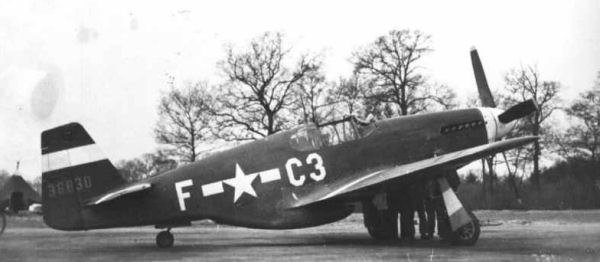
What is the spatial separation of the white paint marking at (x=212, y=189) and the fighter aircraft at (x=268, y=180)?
0.02 metres

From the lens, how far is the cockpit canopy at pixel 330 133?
39.4ft

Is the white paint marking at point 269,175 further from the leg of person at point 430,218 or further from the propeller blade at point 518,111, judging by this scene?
the propeller blade at point 518,111

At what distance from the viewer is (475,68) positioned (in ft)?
47.9

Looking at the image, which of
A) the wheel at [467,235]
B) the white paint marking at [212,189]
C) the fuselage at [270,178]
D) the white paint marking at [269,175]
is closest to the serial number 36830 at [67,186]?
the fuselage at [270,178]

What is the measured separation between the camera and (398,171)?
36.9 feet

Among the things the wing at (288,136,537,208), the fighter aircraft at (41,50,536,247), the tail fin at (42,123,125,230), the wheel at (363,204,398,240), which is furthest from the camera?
the wheel at (363,204,398,240)

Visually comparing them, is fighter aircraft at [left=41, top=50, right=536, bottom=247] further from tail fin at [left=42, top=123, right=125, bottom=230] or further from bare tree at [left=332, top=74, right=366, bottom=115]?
bare tree at [left=332, top=74, right=366, bottom=115]

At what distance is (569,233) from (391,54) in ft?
70.3

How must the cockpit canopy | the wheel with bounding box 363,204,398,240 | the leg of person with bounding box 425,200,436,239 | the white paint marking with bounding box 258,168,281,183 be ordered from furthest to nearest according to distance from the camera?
the wheel with bounding box 363,204,398,240, the leg of person with bounding box 425,200,436,239, the cockpit canopy, the white paint marking with bounding box 258,168,281,183

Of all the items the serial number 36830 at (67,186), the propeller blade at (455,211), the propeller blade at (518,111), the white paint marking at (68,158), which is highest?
the white paint marking at (68,158)

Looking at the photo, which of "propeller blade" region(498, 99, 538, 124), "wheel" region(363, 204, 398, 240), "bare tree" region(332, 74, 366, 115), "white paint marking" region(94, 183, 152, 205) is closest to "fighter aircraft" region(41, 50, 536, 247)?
"white paint marking" region(94, 183, 152, 205)

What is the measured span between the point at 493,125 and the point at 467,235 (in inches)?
109

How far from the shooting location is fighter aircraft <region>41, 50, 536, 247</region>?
1121 centimetres

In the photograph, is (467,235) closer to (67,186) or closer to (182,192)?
(182,192)
